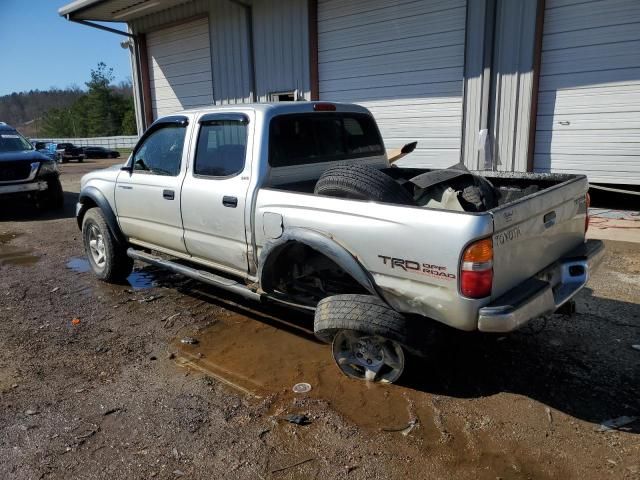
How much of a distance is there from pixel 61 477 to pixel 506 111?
8213 millimetres

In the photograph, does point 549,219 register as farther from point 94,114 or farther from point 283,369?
point 94,114

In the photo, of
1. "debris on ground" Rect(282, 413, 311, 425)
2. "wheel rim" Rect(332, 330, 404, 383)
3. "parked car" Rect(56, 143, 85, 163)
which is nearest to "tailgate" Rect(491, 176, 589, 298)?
"wheel rim" Rect(332, 330, 404, 383)

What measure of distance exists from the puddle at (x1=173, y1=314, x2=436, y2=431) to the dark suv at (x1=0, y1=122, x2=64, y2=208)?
8.36m

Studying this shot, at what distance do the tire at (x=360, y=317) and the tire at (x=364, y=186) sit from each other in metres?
0.68

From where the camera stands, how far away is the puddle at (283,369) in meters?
3.32

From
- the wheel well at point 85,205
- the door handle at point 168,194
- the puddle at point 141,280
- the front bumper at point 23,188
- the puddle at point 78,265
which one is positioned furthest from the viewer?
the front bumper at point 23,188

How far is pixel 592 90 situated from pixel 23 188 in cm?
1100

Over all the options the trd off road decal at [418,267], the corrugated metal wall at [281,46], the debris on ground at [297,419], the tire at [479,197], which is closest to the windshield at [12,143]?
the corrugated metal wall at [281,46]

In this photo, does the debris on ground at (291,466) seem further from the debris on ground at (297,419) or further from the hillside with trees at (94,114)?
the hillside with trees at (94,114)

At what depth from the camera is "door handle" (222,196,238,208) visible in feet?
13.5

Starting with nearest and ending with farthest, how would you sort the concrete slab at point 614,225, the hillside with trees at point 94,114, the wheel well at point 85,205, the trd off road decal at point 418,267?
the trd off road decal at point 418,267, the wheel well at point 85,205, the concrete slab at point 614,225, the hillside with trees at point 94,114

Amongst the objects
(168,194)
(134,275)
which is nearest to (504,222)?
(168,194)

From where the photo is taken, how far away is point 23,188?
1098cm

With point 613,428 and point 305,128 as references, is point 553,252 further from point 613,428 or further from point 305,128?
point 305,128
